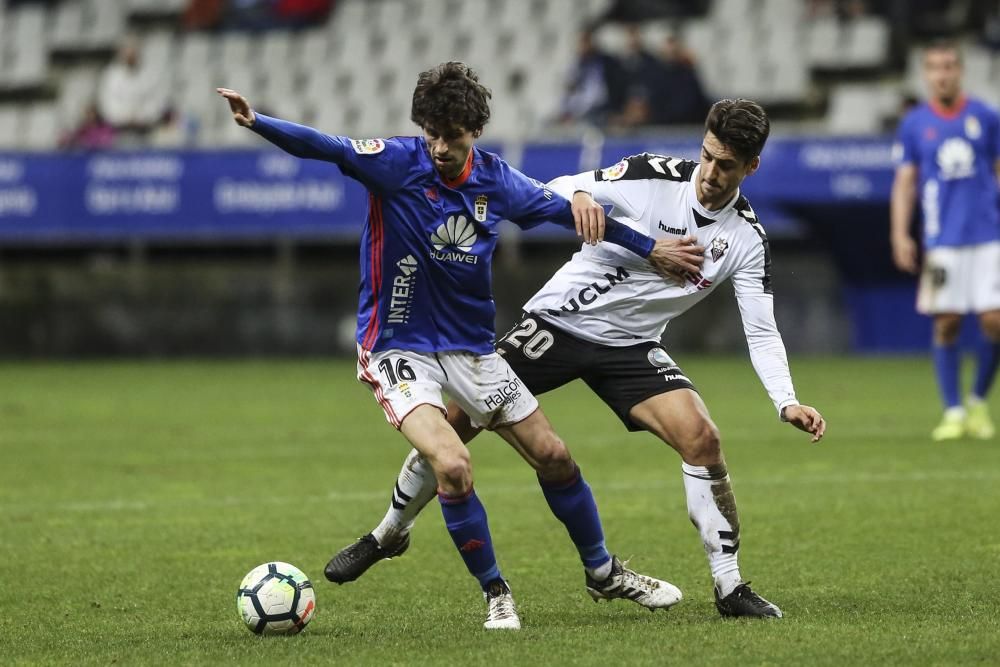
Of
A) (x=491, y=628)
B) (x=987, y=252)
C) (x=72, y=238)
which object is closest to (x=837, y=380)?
(x=987, y=252)

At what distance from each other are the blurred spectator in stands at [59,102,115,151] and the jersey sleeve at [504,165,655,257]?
613 inches

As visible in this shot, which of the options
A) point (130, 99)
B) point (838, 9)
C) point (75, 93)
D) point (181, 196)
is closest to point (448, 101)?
point (181, 196)

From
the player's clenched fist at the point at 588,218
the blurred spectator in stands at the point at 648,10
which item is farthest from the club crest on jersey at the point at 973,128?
the blurred spectator in stands at the point at 648,10

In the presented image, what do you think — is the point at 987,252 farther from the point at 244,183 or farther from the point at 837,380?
the point at 244,183

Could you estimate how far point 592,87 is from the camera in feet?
65.3

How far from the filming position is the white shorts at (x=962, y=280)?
416 inches

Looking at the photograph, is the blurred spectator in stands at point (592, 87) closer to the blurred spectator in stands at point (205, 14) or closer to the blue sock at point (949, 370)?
the blurred spectator in stands at point (205, 14)

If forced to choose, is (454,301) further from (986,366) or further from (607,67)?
(607,67)

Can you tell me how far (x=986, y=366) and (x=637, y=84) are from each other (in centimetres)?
937

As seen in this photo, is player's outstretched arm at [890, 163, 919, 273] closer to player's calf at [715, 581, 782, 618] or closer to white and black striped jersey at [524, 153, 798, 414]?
white and black striped jersey at [524, 153, 798, 414]

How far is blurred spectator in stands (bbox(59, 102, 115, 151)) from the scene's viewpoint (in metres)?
20.9

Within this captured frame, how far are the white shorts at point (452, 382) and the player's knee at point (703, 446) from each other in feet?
1.81

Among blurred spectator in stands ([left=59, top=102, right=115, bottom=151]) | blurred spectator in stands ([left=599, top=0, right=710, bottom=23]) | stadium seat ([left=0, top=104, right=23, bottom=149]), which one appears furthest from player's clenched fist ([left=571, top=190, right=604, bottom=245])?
stadium seat ([left=0, top=104, right=23, bottom=149])

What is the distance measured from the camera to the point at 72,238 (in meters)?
20.5
